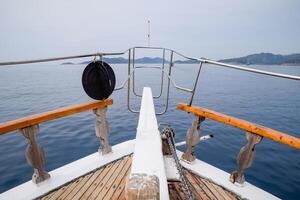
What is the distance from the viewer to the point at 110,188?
2938 millimetres

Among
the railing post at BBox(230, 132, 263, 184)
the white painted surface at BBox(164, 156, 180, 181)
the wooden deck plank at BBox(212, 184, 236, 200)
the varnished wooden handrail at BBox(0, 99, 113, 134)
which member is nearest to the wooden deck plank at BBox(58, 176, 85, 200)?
the varnished wooden handrail at BBox(0, 99, 113, 134)

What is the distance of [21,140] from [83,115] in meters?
4.50

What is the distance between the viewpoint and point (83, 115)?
1317 centimetres

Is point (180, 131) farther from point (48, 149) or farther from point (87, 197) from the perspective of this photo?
point (87, 197)

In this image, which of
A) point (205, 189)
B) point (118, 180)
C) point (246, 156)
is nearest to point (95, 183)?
point (118, 180)

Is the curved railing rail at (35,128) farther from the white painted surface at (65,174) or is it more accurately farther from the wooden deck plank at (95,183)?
the wooden deck plank at (95,183)

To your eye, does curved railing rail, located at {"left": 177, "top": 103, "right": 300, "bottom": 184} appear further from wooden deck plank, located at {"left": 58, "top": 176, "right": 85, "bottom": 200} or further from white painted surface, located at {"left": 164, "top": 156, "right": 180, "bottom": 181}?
wooden deck plank, located at {"left": 58, "top": 176, "right": 85, "bottom": 200}

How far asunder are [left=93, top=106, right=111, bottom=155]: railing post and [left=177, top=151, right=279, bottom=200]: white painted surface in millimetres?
1419

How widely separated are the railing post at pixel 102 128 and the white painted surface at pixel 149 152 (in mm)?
848

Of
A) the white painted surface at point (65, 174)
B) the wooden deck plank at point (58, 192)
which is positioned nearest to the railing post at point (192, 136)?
the white painted surface at point (65, 174)

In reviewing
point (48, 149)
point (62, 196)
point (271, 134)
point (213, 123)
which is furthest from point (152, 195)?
point (213, 123)

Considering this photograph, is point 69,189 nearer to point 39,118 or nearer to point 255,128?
point 39,118

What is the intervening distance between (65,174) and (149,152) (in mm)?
2005

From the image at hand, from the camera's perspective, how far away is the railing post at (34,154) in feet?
8.77
